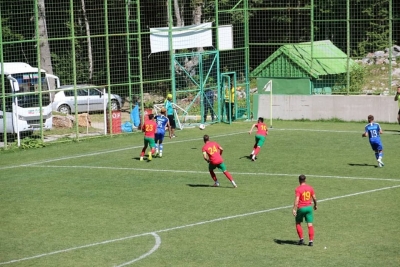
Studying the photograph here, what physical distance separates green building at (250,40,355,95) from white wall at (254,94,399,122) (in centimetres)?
58

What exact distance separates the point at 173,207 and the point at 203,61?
19.0 m

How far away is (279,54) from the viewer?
4319cm

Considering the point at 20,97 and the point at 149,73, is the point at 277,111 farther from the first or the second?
the point at 20,97

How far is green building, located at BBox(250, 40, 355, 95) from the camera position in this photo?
42.4 meters

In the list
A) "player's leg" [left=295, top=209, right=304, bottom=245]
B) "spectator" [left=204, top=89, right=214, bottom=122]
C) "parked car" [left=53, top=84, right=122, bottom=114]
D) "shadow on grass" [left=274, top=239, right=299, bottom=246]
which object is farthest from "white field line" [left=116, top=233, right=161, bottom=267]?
"spectator" [left=204, top=89, right=214, bottom=122]

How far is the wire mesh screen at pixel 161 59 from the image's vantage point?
3859 centimetres

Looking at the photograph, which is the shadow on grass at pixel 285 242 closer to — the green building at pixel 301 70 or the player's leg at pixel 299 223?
the player's leg at pixel 299 223

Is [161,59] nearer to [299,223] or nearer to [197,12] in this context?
[197,12]

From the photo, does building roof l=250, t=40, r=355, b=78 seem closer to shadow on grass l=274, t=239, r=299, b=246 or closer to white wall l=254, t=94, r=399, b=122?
white wall l=254, t=94, r=399, b=122

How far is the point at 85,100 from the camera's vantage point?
42000mm

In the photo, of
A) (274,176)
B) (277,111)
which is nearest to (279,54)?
(277,111)

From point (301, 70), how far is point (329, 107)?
7.90ft

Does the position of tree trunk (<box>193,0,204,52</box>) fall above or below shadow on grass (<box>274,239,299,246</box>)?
above

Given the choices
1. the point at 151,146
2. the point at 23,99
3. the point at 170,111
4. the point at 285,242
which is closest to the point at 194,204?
the point at 285,242
